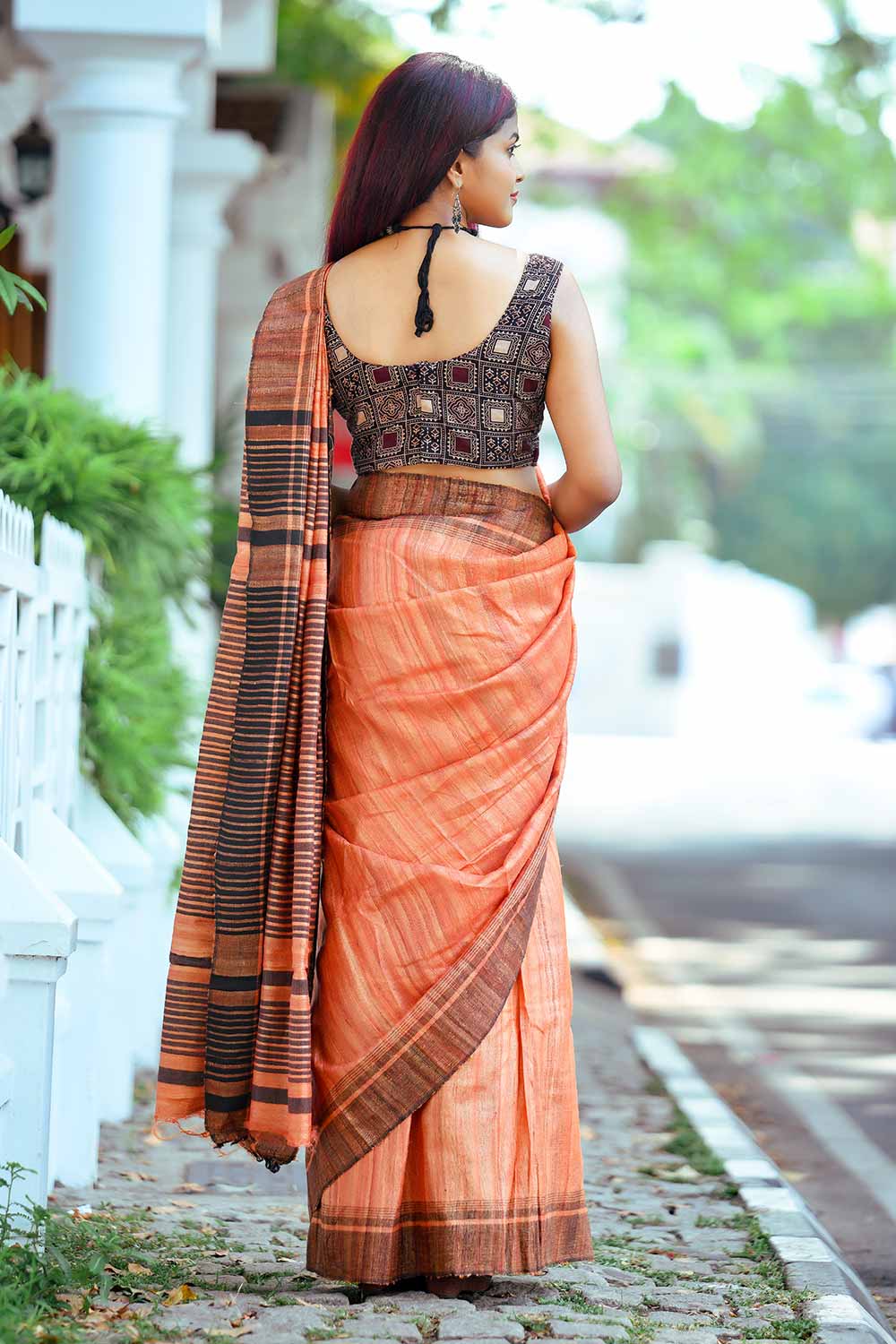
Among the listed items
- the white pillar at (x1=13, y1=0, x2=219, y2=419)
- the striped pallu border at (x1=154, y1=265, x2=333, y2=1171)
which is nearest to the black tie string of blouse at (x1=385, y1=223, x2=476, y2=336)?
the striped pallu border at (x1=154, y1=265, x2=333, y2=1171)

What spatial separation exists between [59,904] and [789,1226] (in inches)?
69.8

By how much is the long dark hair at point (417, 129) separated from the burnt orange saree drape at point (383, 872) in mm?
184

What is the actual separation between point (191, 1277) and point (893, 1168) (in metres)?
2.80

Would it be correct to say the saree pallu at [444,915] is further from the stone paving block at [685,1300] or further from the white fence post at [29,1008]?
the white fence post at [29,1008]

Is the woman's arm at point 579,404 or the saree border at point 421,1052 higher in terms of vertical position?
the woman's arm at point 579,404

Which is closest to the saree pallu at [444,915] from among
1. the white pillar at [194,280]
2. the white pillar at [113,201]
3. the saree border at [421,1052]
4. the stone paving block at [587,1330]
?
the saree border at [421,1052]

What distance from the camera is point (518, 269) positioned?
3445 mm

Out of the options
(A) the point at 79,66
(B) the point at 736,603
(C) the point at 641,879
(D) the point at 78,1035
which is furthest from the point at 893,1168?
(B) the point at 736,603

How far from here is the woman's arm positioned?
343 centimetres

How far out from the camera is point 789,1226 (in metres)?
4.31

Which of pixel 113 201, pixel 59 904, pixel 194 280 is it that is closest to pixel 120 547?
pixel 113 201

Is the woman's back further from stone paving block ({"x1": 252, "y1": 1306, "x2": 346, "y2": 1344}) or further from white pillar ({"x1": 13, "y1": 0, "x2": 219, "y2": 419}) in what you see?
white pillar ({"x1": 13, "y1": 0, "x2": 219, "y2": 419})

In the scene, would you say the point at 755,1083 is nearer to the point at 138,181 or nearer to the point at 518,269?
the point at 138,181

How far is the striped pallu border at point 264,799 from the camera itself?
3.39m
